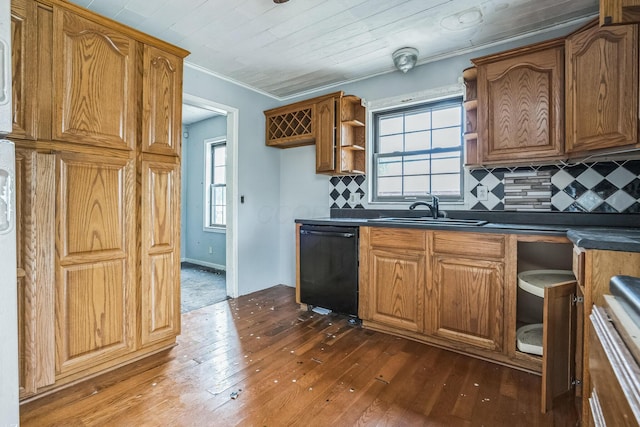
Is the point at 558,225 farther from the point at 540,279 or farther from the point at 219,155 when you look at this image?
the point at 219,155

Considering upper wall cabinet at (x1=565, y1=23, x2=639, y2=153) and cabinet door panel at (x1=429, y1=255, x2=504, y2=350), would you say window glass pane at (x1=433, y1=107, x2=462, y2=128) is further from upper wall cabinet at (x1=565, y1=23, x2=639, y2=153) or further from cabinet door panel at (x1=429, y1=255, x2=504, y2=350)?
cabinet door panel at (x1=429, y1=255, x2=504, y2=350)

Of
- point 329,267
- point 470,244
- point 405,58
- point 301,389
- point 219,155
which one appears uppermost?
point 405,58


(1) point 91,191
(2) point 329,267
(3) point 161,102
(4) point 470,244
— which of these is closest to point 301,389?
(2) point 329,267

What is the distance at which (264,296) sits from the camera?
137 inches

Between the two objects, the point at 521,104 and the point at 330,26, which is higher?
the point at 330,26

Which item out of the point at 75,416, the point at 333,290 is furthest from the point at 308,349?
the point at 75,416

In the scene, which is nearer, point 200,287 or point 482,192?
Answer: point 482,192

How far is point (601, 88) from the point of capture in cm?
178

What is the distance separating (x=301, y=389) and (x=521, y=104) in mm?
2323

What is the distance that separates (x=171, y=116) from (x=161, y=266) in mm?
1048

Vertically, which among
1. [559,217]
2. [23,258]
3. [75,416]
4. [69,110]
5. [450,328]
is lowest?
[75,416]

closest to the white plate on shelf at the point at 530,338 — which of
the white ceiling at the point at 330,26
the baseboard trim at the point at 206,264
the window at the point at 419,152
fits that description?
the window at the point at 419,152

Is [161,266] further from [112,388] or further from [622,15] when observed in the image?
[622,15]

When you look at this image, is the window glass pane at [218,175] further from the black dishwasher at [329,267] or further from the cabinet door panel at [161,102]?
the cabinet door panel at [161,102]
